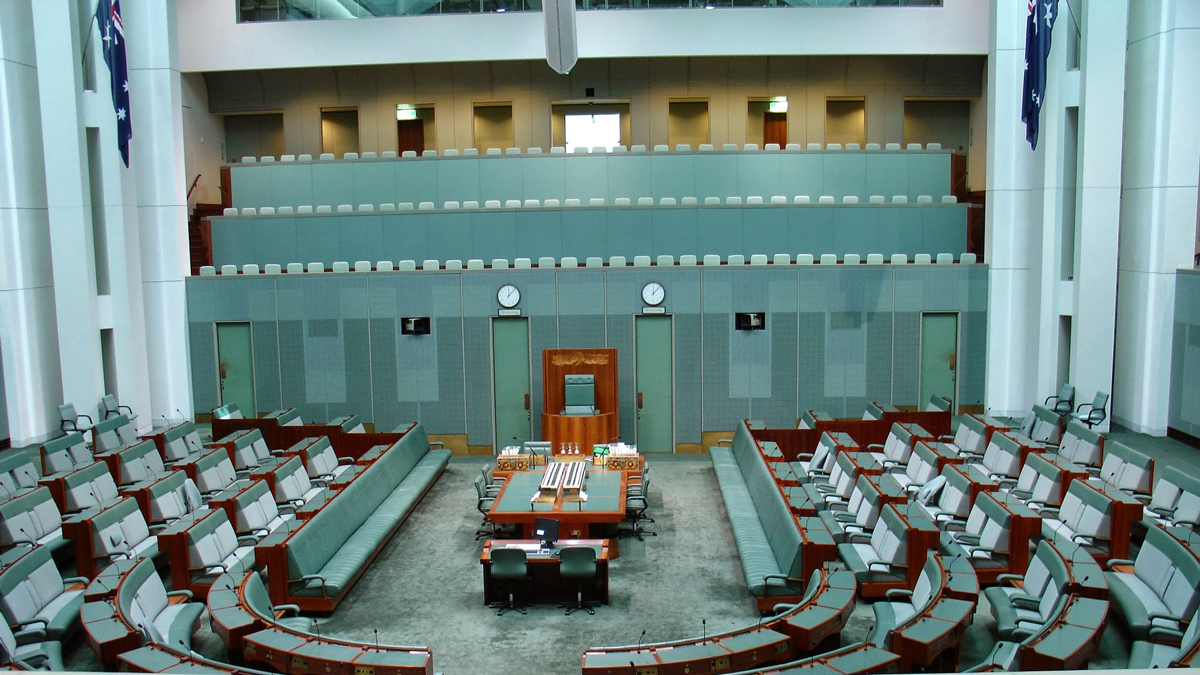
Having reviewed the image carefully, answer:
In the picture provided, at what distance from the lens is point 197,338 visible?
620 inches

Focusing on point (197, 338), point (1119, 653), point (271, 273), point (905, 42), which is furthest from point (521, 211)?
point (1119, 653)

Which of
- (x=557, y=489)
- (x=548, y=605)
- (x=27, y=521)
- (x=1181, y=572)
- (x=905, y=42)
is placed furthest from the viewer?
(x=905, y=42)

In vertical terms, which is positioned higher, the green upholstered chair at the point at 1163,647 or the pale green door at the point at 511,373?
the pale green door at the point at 511,373

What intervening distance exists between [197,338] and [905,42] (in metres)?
16.1

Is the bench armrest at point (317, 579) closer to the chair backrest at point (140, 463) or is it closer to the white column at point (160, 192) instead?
the chair backrest at point (140, 463)

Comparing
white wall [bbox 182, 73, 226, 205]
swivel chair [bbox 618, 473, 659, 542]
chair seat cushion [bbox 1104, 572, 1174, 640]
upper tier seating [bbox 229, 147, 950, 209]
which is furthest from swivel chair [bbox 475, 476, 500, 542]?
white wall [bbox 182, 73, 226, 205]

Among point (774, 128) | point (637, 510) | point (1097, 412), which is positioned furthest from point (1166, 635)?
point (774, 128)

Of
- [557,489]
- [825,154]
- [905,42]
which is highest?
[905,42]

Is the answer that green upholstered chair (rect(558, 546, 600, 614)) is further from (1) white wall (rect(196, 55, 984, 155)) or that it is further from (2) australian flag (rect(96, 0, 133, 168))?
(1) white wall (rect(196, 55, 984, 155))

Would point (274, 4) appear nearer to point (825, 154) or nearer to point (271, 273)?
point (271, 273)

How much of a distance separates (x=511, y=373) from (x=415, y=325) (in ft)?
5.99

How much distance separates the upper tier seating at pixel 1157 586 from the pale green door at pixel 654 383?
25.4 feet

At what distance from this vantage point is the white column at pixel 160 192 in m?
15.4

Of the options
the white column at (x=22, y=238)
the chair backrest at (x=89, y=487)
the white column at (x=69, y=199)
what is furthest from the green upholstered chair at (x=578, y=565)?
the white column at (x=22, y=238)
